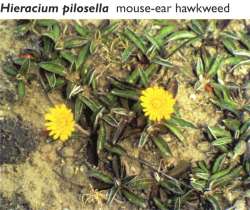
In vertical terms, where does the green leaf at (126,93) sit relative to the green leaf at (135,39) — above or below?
below

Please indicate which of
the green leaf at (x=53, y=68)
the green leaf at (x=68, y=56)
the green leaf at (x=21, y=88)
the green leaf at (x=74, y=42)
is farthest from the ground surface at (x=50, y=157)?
the green leaf at (x=74, y=42)

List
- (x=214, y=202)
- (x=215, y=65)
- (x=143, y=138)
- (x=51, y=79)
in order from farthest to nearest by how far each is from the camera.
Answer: (x=215, y=65) < (x=51, y=79) < (x=143, y=138) < (x=214, y=202)

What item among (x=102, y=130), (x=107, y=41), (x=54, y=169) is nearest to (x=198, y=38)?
(x=107, y=41)

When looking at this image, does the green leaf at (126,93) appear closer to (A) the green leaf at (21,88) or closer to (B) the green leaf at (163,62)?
(B) the green leaf at (163,62)

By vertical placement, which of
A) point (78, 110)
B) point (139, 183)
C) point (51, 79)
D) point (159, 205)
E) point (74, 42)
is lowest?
point (159, 205)

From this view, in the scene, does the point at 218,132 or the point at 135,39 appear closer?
the point at 218,132

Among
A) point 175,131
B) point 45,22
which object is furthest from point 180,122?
point 45,22

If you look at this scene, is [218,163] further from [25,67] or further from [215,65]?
[25,67]

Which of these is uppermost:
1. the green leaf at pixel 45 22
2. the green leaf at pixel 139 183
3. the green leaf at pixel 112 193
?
the green leaf at pixel 45 22
